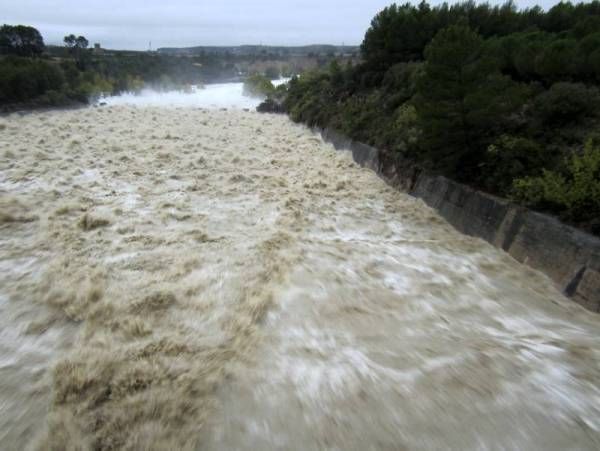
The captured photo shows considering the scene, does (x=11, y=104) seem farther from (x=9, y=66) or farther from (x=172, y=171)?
(x=172, y=171)

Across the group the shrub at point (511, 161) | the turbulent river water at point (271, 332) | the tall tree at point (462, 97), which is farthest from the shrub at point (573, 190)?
the tall tree at point (462, 97)

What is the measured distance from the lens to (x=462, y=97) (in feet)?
23.4

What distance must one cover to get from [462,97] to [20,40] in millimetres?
55753

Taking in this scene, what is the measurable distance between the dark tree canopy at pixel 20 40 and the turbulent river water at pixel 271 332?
1946 inches

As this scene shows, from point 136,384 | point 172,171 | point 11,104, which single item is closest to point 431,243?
point 136,384

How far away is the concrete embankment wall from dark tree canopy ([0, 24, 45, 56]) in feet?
176

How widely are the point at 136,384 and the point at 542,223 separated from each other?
5524 mm

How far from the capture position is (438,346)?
4.03 metres

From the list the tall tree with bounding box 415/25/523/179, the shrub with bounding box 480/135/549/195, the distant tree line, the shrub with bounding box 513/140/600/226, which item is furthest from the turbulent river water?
the distant tree line

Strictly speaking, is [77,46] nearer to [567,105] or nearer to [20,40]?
[20,40]

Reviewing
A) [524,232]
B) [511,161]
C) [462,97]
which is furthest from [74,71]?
[524,232]

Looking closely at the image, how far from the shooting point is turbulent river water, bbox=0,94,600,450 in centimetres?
303

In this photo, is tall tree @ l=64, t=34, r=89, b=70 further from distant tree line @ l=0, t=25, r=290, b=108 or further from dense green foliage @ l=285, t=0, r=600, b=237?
dense green foliage @ l=285, t=0, r=600, b=237

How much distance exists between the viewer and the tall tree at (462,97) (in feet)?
22.5
